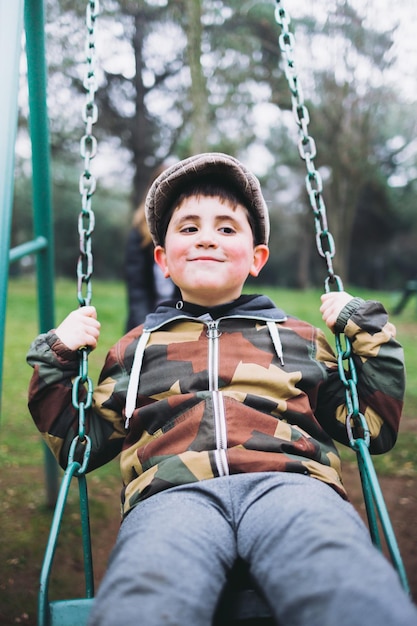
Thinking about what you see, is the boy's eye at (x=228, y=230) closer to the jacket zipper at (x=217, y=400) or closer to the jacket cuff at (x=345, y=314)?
the jacket zipper at (x=217, y=400)

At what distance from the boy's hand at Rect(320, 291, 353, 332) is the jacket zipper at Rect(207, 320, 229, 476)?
0.30m

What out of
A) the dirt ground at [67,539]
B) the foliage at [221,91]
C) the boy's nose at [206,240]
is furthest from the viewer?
the foliage at [221,91]

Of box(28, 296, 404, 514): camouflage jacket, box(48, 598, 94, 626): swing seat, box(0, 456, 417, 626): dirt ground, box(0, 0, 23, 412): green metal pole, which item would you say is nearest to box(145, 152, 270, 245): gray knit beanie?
box(28, 296, 404, 514): camouflage jacket

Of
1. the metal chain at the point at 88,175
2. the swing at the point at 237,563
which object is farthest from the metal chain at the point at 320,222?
the metal chain at the point at 88,175

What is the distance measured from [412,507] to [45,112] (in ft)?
8.17

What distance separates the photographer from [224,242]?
160 cm

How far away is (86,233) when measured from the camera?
1.71 metres

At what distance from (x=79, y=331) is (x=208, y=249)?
407mm

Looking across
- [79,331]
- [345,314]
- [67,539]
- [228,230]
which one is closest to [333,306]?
[345,314]

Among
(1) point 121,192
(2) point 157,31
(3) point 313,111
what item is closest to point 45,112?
(2) point 157,31

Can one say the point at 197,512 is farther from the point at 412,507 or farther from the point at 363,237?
the point at 363,237

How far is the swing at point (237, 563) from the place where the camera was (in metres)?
1.17

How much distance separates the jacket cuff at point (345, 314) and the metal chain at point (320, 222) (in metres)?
0.03

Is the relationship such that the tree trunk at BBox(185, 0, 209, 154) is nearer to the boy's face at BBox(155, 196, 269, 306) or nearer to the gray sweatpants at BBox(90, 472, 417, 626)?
the boy's face at BBox(155, 196, 269, 306)
